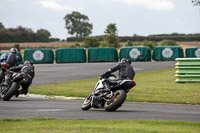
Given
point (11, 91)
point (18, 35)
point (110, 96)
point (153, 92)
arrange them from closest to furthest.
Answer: point (110, 96)
point (11, 91)
point (153, 92)
point (18, 35)

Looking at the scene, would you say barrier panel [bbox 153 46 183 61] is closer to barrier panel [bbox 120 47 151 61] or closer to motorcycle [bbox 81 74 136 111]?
barrier panel [bbox 120 47 151 61]

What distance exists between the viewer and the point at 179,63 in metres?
24.4

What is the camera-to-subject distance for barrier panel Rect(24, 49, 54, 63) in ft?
161

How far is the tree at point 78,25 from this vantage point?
18825cm

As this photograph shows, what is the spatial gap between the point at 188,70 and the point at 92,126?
14.9 meters

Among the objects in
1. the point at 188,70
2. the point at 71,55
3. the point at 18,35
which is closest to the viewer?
the point at 188,70

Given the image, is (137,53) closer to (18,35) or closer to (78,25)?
(18,35)

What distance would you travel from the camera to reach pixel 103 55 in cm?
4925

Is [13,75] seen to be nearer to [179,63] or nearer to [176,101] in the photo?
[176,101]

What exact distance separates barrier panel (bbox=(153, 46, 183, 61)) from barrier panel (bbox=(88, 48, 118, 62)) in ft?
12.8

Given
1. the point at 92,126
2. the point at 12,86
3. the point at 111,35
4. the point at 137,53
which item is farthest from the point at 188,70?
the point at 111,35

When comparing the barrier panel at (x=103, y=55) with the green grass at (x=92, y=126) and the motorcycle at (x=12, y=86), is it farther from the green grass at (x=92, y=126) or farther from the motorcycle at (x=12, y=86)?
the green grass at (x=92, y=126)

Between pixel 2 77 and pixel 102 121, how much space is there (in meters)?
7.55

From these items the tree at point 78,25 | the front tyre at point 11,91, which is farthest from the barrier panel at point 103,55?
the tree at point 78,25
